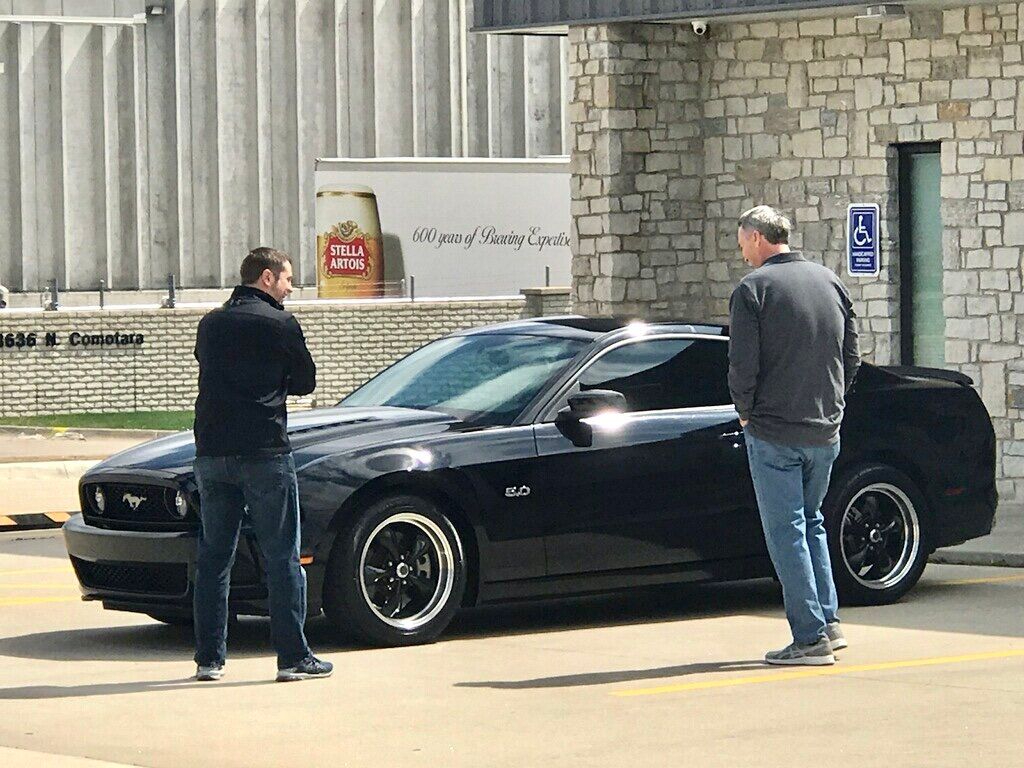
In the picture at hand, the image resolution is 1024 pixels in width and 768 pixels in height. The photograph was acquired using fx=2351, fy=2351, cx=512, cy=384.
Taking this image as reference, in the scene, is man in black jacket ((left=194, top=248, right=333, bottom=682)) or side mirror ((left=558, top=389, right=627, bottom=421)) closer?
man in black jacket ((left=194, top=248, right=333, bottom=682))

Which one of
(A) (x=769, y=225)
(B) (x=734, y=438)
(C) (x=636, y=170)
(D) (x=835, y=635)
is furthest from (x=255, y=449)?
(C) (x=636, y=170)

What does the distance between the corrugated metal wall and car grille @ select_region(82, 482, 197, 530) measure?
40220 mm

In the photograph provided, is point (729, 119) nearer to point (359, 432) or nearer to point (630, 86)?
point (630, 86)

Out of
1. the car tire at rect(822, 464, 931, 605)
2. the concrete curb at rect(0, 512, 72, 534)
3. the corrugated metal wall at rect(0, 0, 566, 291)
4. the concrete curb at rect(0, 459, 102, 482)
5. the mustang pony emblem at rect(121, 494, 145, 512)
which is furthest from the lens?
the corrugated metal wall at rect(0, 0, 566, 291)

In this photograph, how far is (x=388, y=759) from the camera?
7.96 metres

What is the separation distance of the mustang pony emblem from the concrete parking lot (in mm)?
692

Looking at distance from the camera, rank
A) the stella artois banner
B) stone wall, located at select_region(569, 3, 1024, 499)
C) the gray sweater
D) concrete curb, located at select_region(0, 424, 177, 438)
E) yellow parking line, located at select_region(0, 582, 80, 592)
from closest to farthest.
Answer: the gray sweater
yellow parking line, located at select_region(0, 582, 80, 592)
stone wall, located at select_region(569, 3, 1024, 499)
concrete curb, located at select_region(0, 424, 177, 438)
the stella artois banner

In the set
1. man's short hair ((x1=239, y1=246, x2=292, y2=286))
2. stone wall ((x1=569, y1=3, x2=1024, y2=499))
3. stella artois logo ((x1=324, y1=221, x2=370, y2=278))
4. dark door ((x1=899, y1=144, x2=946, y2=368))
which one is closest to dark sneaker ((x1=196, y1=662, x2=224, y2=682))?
man's short hair ((x1=239, y1=246, x2=292, y2=286))

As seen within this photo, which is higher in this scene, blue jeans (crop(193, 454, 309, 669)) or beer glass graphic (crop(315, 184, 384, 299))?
beer glass graphic (crop(315, 184, 384, 299))

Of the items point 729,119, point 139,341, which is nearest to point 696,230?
point 729,119

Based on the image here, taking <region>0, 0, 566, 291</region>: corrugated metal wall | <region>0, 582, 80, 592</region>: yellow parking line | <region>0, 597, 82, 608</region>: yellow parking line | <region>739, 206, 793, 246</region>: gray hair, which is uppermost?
<region>0, 0, 566, 291</region>: corrugated metal wall

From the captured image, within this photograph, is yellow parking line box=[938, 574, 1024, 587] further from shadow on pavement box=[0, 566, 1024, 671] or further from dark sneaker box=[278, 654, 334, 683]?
dark sneaker box=[278, 654, 334, 683]

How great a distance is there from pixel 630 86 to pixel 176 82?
32.9 metres

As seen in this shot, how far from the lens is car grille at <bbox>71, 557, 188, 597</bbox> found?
10.6m
